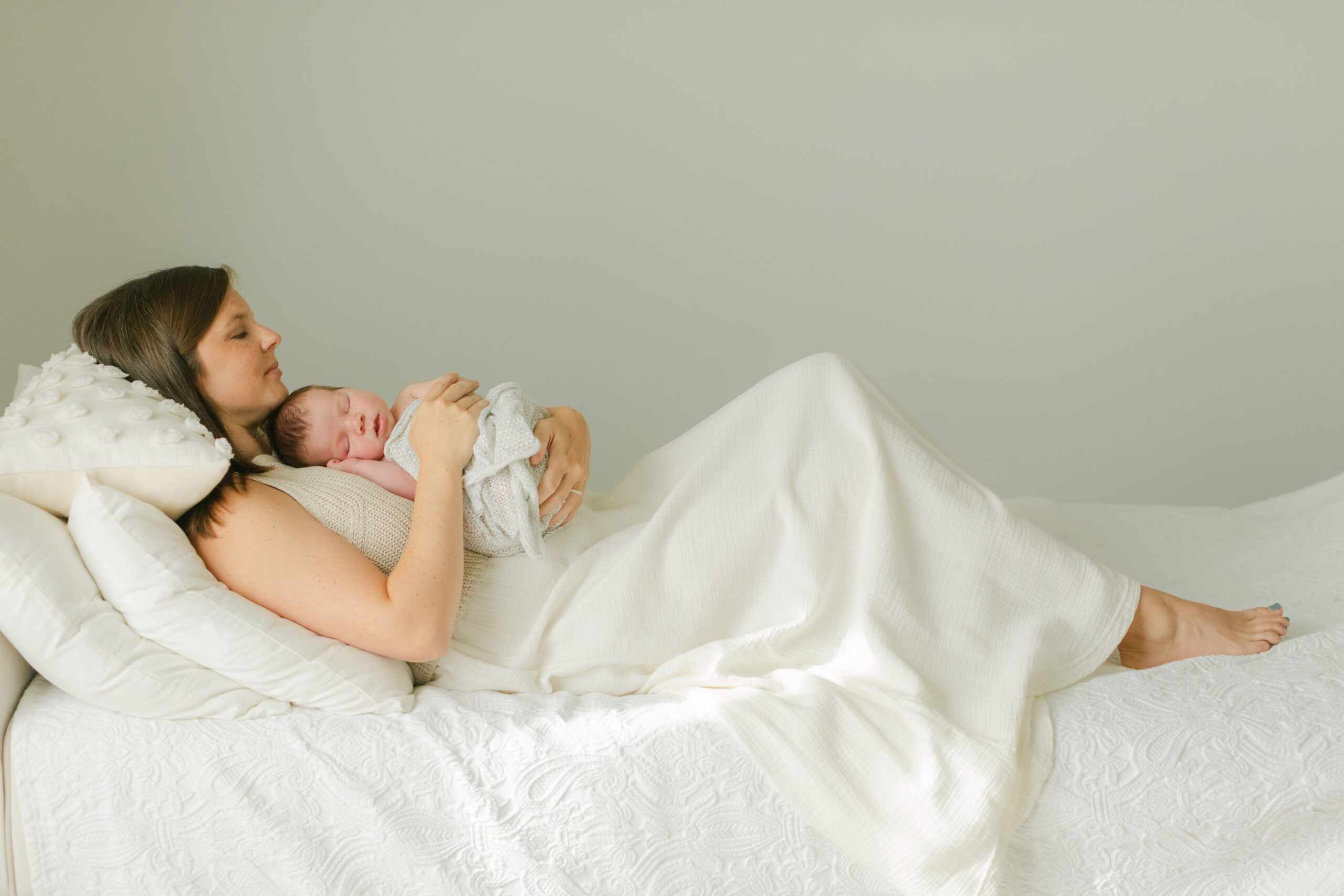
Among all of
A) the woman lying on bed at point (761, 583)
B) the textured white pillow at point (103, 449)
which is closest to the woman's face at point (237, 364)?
the woman lying on bed at point (761, 583)

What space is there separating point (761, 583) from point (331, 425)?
29.2 inches

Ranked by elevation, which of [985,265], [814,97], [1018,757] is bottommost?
[1018,757]

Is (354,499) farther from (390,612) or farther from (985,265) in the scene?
(985,265)

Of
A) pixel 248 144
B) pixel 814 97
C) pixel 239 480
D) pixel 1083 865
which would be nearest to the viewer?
pixel 1083 865

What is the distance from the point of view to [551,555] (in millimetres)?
1687

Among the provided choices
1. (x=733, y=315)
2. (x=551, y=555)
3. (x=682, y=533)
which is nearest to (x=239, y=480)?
(x=551, y=555)

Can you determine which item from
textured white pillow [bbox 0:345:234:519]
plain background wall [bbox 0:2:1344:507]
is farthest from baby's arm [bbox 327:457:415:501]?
plain background wall [bbox 0:2:1344:507]

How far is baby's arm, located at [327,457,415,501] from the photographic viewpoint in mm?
1681

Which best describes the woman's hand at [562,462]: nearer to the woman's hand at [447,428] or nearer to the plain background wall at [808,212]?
the woman's hand at [447,428]

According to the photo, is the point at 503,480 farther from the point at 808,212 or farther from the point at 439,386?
the point at 808,212

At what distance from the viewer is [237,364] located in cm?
161

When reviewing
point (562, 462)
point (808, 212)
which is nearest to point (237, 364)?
point (562, 462)

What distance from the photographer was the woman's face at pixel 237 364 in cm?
160

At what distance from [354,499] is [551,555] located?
32 cm
